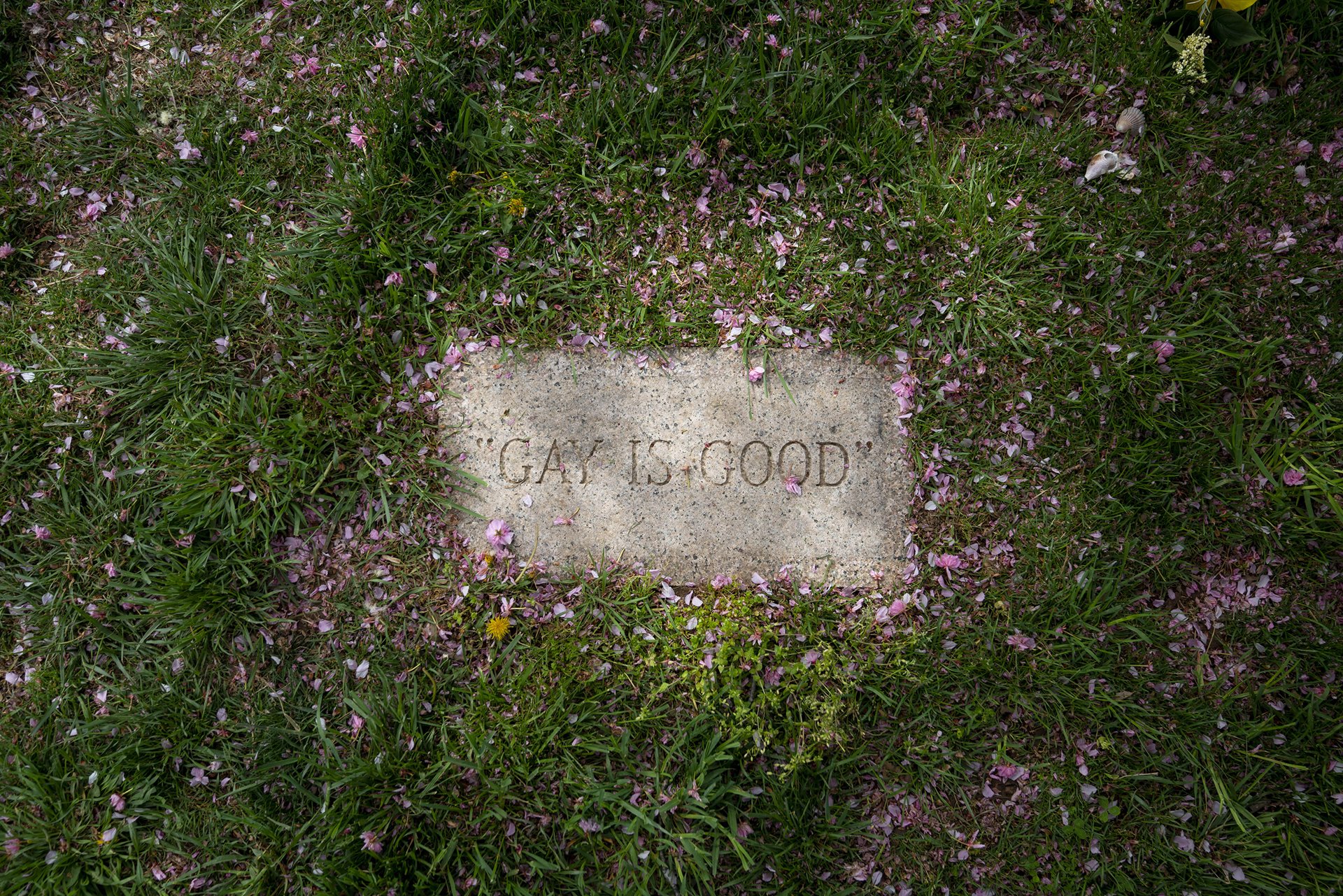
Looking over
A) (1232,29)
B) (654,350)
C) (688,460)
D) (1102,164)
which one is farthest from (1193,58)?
(688,460)

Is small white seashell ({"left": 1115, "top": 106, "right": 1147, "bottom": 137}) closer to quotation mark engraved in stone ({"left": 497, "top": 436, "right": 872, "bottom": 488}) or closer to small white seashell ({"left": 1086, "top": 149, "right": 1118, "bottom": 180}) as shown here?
small white seashell ({"left": 1086, "top": 149, "right": 1118, "bottom": 180})

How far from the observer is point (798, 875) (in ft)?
6.95

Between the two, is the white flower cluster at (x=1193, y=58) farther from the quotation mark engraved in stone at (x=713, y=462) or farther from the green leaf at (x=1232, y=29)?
the quotation mark engraved in stone at (x=713, y=462)

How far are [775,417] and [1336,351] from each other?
76.0 inches

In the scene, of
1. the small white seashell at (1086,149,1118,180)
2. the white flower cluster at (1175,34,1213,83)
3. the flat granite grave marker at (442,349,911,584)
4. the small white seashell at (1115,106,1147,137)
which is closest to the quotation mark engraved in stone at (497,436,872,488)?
the flat granite grave marker at (442,349,911,584)

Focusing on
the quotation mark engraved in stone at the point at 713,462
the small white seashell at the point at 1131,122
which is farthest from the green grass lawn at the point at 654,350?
the quotation mark engraved in stone at the point at 713,462

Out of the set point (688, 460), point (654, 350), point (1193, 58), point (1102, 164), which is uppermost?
point (1193, 58)

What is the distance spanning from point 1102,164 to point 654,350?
1.67m

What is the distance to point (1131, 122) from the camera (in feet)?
7.83

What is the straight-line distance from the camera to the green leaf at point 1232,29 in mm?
2342

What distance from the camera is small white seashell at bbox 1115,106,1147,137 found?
238 centimetres

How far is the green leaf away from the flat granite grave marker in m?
1.67

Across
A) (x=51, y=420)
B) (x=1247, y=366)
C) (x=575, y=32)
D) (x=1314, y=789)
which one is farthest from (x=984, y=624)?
(x=51, y=420)

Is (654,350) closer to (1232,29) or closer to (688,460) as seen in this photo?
(688,460)
